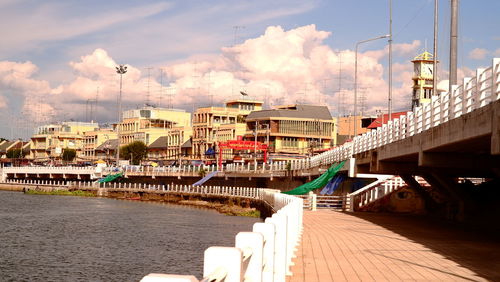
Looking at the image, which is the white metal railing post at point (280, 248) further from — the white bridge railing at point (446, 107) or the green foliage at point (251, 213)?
the green foliage at point (251, 213)

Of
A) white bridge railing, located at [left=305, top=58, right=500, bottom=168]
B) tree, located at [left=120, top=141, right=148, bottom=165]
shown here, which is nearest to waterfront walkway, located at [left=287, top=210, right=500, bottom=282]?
white bridge railing, located at [left=305, top=58, right=500, bottom=168]

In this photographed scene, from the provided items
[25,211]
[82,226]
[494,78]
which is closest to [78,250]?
[82,226]

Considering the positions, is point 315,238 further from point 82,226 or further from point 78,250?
point 82,226

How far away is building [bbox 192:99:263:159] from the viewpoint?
502ft

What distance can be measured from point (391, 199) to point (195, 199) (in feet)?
176

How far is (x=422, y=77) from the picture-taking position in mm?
148375

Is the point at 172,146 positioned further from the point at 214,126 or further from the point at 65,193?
the point at 65,193

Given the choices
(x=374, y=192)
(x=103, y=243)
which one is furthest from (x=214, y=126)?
(x=103, y=243)

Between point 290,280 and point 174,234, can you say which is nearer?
point 290,280

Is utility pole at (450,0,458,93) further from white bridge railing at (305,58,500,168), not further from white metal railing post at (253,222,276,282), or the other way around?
white metal railing post at (253,222,276,282)

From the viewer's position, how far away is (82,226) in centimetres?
5434

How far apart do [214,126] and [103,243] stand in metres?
116

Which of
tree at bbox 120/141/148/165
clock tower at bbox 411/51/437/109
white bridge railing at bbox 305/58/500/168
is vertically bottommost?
white bridge railing at bbox 305/58/500/168

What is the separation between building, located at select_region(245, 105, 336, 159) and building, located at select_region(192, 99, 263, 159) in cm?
1047
